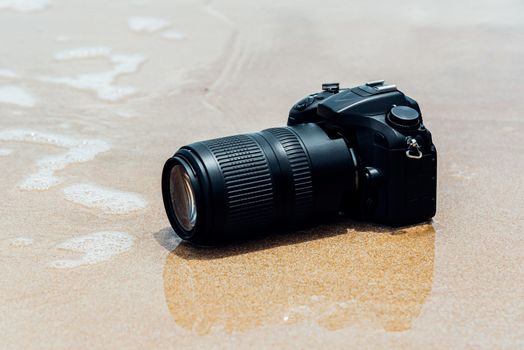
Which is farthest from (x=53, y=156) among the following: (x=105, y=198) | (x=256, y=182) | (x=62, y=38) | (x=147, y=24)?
(x=147, y=24)

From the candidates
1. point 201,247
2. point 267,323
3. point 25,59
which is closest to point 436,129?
point 201,247

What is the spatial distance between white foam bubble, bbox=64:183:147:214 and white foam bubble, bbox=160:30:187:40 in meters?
2.57

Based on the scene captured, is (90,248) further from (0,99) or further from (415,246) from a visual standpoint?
(0,99)

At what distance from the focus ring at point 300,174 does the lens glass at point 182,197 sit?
0.36 m

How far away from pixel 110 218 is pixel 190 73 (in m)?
2.17

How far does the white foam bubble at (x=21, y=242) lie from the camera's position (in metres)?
3.28

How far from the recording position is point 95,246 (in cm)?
326

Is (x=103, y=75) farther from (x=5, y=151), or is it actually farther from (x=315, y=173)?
(x=315, y=173)

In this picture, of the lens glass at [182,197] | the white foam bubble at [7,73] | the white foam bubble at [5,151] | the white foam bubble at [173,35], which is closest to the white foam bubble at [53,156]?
the white foam bubble at [5,151]

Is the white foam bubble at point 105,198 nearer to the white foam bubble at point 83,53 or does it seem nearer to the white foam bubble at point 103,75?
the white foam bubble at point 103,75

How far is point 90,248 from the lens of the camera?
324cm

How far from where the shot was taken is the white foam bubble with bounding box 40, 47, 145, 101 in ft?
17.1

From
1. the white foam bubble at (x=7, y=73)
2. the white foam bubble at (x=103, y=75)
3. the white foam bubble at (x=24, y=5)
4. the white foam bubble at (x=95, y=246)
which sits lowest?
the white foam bubble at (x=103, y=75)

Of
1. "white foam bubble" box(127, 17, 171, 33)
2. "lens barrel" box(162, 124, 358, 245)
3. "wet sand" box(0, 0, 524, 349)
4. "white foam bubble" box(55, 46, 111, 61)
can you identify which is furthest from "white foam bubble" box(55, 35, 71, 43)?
"lens barrel" box(162, 124, 358, 245)
